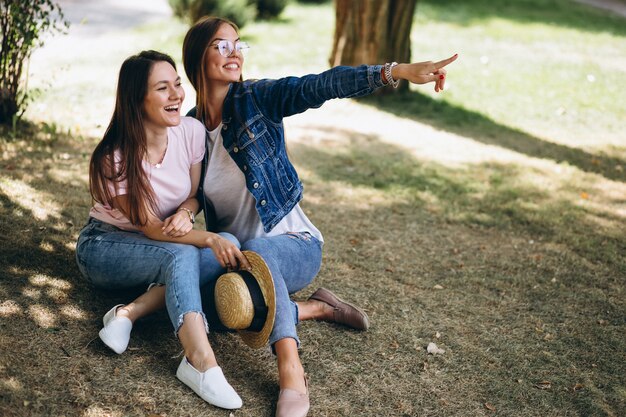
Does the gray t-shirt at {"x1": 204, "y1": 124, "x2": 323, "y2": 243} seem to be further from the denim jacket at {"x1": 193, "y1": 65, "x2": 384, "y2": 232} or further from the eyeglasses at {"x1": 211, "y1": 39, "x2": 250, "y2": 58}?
the eyeglasses at {"x1": 211, "y1": 39, "x2": 250, "y2": 58}

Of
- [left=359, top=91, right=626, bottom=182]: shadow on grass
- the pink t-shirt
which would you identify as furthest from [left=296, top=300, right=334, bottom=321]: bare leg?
[left=359, top=91, right=626, bottom=182]: shadow on grass

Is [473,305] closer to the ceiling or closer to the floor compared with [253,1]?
closer to the floor

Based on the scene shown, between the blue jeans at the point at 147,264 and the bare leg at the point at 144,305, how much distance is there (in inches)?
2.4

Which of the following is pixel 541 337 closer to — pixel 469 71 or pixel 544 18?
pixel 469 71

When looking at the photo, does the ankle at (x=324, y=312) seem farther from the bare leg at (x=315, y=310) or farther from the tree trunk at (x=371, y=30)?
the tree trunk at (x=371, y=30)

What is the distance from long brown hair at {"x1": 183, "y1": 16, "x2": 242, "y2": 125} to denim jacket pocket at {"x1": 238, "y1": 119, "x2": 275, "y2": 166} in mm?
274

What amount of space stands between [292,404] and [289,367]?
6.8 inches

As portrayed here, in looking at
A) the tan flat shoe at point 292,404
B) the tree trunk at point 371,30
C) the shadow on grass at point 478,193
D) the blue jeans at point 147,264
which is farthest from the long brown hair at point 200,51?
the tree trunk at point 371,30

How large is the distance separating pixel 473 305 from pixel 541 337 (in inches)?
18.0

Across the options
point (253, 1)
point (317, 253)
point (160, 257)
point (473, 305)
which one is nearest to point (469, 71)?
point (253, 1)

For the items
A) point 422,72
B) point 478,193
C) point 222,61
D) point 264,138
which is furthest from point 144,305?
point 478,193

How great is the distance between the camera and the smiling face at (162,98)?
10.6 feet

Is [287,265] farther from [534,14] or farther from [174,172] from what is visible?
[534,14]

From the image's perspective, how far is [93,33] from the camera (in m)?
11.5
